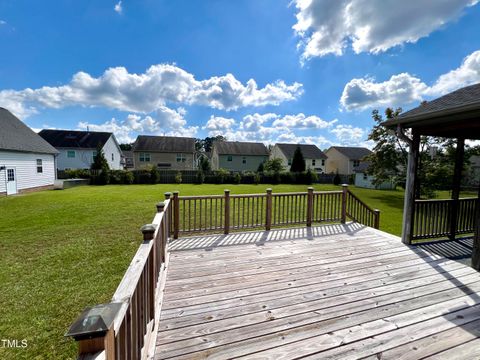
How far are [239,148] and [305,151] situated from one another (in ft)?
34.2

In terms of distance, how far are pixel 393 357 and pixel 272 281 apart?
1.55 metres

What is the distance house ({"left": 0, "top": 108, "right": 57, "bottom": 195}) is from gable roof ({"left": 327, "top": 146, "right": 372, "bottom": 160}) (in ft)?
114

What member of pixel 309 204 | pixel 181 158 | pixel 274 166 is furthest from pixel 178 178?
pixel 309 204

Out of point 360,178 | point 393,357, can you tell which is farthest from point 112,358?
point 360,178

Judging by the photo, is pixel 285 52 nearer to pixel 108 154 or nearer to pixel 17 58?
pixel 17 58

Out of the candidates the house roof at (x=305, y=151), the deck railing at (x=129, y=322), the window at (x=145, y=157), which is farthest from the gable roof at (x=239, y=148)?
the deck railing at (x=129, y=322)

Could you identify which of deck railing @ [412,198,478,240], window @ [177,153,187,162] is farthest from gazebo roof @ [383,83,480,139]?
window @ [177,153,187,162]

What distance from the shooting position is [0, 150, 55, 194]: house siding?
479 inches

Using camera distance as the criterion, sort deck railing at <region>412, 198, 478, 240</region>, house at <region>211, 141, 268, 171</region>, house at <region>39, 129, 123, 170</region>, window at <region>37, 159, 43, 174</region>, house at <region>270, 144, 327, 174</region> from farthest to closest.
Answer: house at <region>270, 144, 327, 174</region> < house at <region>211, 141, 268, 171</region> < house at <region>39, 129, 123, 170</region> < window at <region>37, 159, 43, 174</region> < deck railing at <region>412, 198, 478, 240</region>

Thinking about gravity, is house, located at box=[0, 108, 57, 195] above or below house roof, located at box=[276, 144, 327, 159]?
below

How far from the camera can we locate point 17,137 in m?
14.2

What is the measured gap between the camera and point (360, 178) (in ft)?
83.3

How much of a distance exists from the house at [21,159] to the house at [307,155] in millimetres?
26679

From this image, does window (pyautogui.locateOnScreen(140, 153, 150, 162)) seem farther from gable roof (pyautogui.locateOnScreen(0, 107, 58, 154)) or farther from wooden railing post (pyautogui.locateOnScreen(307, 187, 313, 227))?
wooden railing post (pyautogui.locateOnScreen(307, 187, 313, 227))
